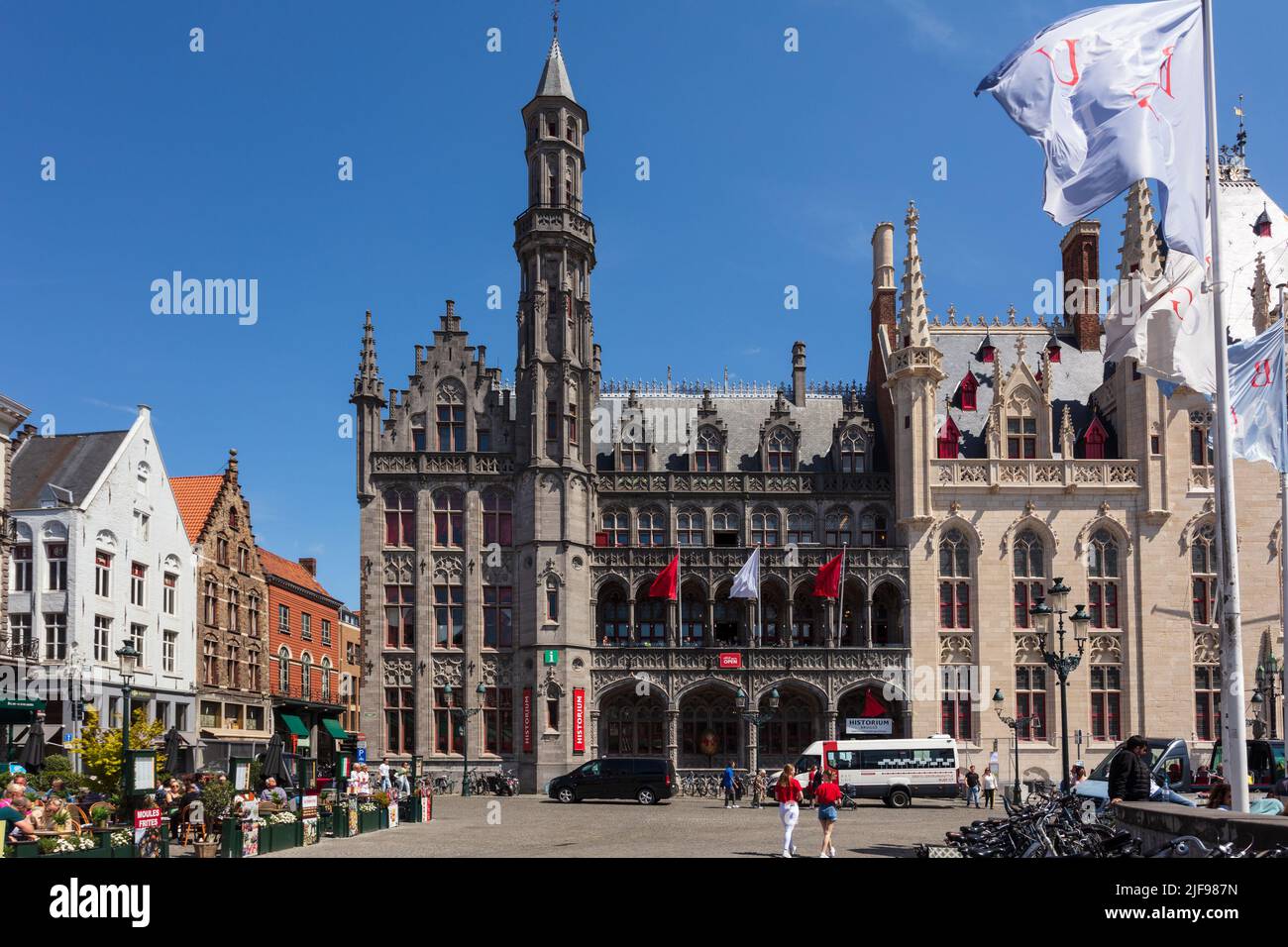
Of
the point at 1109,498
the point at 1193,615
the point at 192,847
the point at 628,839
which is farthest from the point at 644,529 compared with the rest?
the point at 192,847

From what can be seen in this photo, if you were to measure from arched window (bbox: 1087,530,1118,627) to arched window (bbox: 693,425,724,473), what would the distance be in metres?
16.5

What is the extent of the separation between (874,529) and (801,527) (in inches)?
128

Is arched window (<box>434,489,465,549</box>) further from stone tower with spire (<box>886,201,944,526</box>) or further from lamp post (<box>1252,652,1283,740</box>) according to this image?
lamp post (<box>1252,652,1283,740</box>)

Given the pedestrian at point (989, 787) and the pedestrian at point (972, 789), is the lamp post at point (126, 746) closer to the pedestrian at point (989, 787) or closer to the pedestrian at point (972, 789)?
the pedestrian at point (989, 787)

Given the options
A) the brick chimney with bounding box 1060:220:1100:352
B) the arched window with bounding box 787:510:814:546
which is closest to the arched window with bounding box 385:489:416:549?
the arched window with bounding box 787:510:814:546

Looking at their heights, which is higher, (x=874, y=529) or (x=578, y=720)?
(x=874, y=529)

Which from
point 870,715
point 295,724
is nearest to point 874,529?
point 870,715

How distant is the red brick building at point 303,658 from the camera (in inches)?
2554

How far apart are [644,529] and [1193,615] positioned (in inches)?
939

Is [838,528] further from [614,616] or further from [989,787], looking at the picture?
[989,787]

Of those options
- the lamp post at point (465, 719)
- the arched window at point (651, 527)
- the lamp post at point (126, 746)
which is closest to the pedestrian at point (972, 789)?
the arched window at point (651, 527)

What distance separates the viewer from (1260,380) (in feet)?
70.0

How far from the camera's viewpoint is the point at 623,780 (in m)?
44.0

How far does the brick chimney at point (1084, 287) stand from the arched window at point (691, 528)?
20.8 metres
